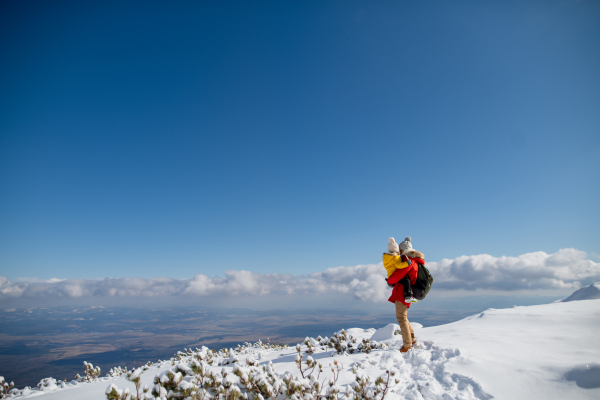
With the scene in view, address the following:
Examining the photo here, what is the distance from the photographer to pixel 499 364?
4480mm

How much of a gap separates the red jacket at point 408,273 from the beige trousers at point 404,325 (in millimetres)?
150

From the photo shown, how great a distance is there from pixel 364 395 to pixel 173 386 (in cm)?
286

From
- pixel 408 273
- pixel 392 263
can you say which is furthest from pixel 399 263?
pixel 408 273

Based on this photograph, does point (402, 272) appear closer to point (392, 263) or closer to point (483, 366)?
point (392, 263)

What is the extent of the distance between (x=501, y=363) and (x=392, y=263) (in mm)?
2834

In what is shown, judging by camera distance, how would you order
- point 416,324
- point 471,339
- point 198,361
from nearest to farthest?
point 198,361
point 471,339
point 416,324

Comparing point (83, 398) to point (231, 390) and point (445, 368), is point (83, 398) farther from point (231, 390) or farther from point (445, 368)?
point (445, 368)

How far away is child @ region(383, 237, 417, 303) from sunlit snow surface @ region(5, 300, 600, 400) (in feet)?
4.41

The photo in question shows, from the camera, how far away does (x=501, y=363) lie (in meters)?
4.51

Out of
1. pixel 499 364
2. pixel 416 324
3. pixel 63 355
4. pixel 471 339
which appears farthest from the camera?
pixel 63 355

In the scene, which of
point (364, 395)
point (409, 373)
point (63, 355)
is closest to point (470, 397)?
point (409, 373)

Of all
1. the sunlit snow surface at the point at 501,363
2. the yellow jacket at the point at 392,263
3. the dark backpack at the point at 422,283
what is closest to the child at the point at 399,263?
the yellow jacket at the point at 392,263

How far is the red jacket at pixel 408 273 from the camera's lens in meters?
6.55

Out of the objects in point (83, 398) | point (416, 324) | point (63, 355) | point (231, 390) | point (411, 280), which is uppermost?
point (411, 280)
